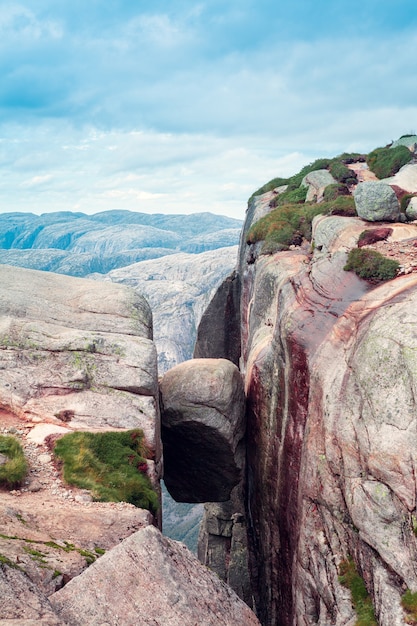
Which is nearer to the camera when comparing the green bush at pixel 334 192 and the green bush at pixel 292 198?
the green bush at pixel 334 192

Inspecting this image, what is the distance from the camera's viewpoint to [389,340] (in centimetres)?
1451

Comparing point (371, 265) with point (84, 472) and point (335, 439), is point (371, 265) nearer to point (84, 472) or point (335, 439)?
point (335, 439)

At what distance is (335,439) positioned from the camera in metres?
15.9

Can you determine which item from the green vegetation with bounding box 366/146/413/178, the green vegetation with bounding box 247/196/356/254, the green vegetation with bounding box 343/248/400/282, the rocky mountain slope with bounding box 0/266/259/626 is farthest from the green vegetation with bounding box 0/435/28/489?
the green vegetation with bounding box 366/146/413/178

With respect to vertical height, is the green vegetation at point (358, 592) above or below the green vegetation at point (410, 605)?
below

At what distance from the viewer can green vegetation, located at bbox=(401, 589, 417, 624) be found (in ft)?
38.9

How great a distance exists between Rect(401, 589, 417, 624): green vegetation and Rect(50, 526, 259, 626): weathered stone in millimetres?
3916

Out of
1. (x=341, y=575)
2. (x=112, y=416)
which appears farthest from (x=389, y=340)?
(x=112, y=416)

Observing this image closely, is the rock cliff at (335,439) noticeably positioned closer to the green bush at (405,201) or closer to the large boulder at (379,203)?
the large boulder at (379,203)

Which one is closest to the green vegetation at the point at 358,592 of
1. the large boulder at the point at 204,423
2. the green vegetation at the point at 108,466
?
the green vegetation at the point at 108,466

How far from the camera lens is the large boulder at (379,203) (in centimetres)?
2503

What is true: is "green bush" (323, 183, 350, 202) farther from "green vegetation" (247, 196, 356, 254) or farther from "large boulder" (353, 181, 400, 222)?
"large boulder" (353, 181, 400, 222)

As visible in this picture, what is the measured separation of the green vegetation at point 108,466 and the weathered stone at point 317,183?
28.9 m

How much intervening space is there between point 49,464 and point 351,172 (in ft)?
123
